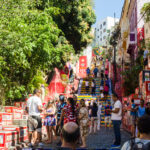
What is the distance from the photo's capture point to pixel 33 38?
611 inches

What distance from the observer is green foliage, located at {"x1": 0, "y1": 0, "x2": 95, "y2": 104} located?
37.3 feet

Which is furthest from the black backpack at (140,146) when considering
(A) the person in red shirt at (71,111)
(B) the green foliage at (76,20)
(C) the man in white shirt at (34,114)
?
(B) the green foliage at (76,20)

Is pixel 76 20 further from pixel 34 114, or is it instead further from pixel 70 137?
pixel 70 137

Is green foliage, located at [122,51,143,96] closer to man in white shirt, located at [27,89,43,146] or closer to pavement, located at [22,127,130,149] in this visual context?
pavement, located at [22,127,130,149]

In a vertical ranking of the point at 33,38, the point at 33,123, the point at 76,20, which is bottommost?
the point at 33,123

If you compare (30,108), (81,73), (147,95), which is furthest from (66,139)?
(81,73)

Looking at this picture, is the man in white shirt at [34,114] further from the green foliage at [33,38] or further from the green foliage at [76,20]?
the green foliage at [76,20]

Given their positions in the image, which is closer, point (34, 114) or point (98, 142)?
point (34, 114)

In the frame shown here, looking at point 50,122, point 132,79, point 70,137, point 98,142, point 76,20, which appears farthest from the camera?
point 76,20

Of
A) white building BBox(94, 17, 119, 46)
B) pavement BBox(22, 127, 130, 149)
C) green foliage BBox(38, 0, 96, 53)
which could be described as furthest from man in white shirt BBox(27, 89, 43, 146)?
white building BBox(94, 17, 119, 46)

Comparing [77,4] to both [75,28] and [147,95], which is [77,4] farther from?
[147,95]

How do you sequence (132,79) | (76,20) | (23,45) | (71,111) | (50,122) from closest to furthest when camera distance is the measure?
1. (71,111)
2. (50,122)
3. (23,45)
4. (132,79)
5. (76,20)

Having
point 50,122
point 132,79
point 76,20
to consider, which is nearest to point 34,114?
point 50,122

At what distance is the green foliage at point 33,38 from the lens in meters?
11.4
